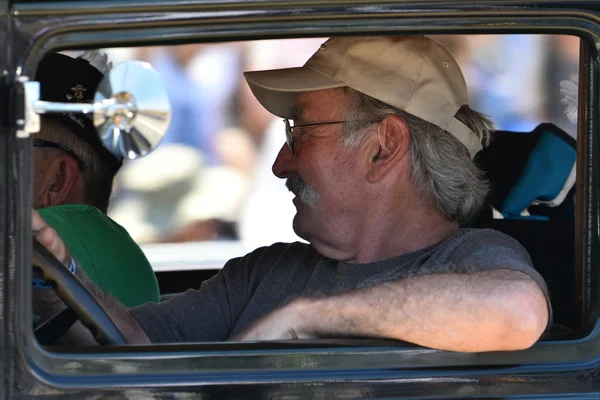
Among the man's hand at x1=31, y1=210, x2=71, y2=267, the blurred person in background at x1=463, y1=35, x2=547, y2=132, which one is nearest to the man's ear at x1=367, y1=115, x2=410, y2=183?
the man's hand at x1=31, y1=210, x2=71, y2=267

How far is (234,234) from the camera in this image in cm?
592

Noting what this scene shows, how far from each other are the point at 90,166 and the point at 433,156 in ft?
3.48

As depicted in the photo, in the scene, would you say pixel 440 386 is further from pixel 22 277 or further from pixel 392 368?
pixel 22 277

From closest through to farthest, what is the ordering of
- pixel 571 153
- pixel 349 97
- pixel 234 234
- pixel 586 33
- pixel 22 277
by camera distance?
pixel 22 277 → pixel 586 33 → pixel 349 97 → pixel 571 153 → pixel 234 234

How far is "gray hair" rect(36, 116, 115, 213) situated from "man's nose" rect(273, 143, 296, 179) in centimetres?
60

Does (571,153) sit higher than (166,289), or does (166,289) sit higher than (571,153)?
(571,153)

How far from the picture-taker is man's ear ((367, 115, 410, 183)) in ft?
7.95

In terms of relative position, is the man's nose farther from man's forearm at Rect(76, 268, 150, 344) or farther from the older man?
man's forearm at Rect(76, 268, 150, 344)

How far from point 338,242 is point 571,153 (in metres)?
0.95

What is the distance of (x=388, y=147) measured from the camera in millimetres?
2436

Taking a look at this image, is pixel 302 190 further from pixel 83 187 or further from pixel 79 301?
pixel 79 301

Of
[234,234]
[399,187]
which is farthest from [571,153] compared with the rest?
[234,234]

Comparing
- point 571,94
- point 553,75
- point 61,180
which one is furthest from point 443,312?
Answer: point 553,75

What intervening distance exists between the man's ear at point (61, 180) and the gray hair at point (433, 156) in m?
0.84
